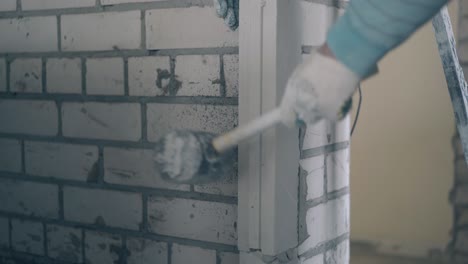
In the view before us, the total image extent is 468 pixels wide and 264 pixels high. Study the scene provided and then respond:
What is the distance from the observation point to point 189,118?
1499 mm

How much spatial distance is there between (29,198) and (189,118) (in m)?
0.64

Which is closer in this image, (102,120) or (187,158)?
(187,158)

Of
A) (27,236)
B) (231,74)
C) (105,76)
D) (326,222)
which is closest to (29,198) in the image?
(27,236)

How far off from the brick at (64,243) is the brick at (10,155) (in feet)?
0.75

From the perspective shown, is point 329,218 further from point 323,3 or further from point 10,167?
point 10,167

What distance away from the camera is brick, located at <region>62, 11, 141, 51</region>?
1565mm

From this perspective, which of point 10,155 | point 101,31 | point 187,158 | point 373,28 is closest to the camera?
point 373,28

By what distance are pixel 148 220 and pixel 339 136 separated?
22.7 inches

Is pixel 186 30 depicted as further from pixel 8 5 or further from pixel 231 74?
pixel 8 5

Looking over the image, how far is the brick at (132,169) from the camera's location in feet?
5.10

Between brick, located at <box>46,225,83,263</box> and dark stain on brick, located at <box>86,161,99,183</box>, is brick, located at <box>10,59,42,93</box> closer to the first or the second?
dark stain on brick, located at <box>86,161,99,183</box>

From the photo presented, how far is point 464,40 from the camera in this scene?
3.18 m

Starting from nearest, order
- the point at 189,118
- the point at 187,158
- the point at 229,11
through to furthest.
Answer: the point at 187,158 → the point at 229,11 → the point at 189,118

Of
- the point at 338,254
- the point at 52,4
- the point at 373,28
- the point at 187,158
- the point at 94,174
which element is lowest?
the point at 338,254
